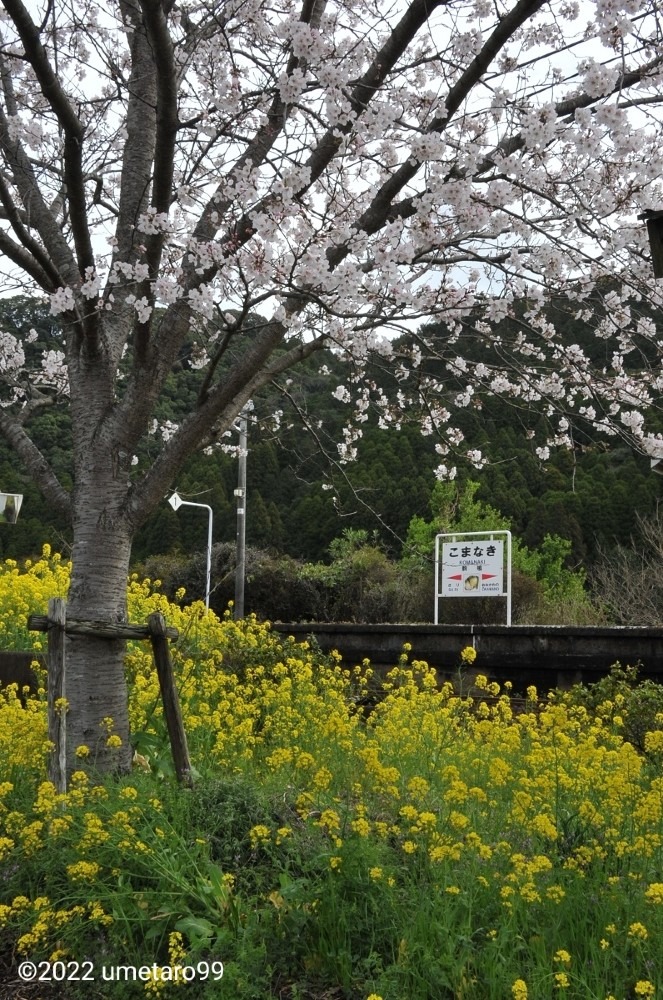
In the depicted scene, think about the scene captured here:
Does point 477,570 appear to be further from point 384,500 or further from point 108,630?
point 384,500

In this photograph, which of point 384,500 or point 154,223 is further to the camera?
point 384,500

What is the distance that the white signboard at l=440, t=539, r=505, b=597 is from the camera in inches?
514

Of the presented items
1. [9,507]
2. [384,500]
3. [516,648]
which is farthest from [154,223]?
[384,500]

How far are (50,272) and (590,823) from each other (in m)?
3.57

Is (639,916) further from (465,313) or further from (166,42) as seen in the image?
(166,42)

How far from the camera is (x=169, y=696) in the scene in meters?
4.25

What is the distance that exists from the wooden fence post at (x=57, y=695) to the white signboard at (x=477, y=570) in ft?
30.6

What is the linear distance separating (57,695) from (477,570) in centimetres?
970

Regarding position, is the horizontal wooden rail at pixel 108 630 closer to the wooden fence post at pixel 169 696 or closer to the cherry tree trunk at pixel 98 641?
the wooden fence post at pixel 169 696

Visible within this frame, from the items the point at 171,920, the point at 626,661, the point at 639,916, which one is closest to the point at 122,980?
the point at 171,920

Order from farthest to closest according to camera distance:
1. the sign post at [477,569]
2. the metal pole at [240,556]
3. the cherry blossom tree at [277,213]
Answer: the metal pole at [240,556] < the sign post at [477,569] < the cherry blossom tree at [277,213]

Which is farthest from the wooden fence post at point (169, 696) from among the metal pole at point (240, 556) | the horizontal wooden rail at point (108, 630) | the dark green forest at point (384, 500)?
the dark green forest at point (384, 500)

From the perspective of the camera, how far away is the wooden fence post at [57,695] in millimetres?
4012

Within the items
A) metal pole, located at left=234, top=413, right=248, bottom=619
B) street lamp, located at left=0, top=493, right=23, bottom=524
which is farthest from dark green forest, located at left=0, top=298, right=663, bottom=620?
street lamp, located at left=0, top=493, right=23, bottom=524
